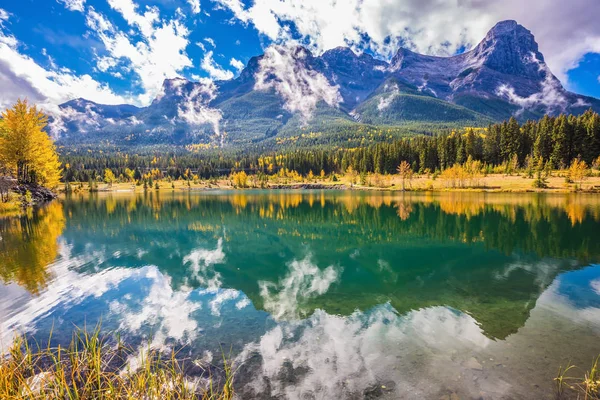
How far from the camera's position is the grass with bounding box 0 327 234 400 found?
5.78 metres

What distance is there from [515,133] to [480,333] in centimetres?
13418

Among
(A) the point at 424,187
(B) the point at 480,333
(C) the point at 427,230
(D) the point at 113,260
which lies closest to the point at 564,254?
(C) the point at 427,230

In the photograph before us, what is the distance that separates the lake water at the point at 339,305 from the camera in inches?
329

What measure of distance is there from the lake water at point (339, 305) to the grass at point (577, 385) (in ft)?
0.76

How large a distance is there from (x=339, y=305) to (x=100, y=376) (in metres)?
9.61

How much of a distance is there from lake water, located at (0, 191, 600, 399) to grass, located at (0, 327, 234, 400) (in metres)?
0.92

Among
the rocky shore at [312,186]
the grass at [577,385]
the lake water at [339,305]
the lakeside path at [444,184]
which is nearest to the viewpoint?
Answer: the grass at [577,385]

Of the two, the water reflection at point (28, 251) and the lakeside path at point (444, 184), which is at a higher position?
the lakeside path at point (444, 184)

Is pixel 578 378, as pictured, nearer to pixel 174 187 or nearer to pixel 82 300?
pixel 82 300

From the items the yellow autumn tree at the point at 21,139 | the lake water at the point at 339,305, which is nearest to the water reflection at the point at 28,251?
the lake water at the point at 339,305

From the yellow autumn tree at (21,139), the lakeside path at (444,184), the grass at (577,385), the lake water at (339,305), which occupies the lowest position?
the lake water at (339,305)

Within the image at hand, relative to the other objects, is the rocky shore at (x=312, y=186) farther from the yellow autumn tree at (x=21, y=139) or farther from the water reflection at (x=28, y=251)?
the water reflection at (x=28, y=251)

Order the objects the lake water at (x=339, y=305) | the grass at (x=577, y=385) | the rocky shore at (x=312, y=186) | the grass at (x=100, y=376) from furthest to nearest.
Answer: the rocky shore at (x=312, y=186), the lake water at (x=339, y=305), the grass at (x=577, y=385), the grass at (x=100, y=376)

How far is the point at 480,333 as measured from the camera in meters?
10.6
